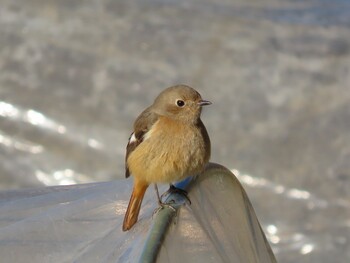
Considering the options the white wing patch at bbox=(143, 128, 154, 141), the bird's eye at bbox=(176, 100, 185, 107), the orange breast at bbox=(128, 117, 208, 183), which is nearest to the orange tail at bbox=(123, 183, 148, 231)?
the orange breast at bbox=(128, 117, 208, 183)

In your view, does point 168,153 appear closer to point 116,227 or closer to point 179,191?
point 179,191

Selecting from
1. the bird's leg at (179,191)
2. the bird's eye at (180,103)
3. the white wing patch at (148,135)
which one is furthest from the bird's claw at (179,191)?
the bird's eye at (180,103)

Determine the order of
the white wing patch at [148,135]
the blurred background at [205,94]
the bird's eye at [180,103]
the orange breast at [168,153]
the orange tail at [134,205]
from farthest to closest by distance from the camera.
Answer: the blurred background at [205,94] → the bird's eye at [180,103] → the white wing patch at [148,135] → the orange breast at [168,153] → the orange tail at [134,205]

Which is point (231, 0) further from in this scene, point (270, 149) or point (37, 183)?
point (37, 183)

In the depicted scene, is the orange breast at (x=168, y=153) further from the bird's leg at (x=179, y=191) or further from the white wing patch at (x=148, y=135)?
the bird's leg at (x=179, y=191)

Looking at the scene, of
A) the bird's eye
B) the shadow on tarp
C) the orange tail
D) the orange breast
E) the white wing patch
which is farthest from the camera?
the bird's eye

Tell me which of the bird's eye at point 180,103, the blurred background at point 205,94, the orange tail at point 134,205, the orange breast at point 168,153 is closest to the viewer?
the orange tail at point 134,205

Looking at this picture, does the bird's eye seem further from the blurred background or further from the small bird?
the blurred background
